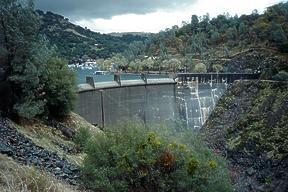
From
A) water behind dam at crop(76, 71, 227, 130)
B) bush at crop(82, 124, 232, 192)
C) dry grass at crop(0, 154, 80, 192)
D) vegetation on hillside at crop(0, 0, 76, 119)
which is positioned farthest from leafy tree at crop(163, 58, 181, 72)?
dry grass at crop(0, 154, 80, 192)

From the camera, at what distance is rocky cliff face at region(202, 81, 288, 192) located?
92.4 ft

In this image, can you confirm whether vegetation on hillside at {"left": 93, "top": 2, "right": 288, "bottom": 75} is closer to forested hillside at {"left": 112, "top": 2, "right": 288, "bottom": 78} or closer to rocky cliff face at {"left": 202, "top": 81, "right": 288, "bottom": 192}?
forested hillside at {"left": 112, "top": 2, "right": 288, "bottom": 78}

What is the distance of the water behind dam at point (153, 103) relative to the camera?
31.6 m

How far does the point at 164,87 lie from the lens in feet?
135

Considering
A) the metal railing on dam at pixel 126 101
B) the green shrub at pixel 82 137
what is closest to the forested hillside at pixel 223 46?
the metal railing on dam at pixel 126 101

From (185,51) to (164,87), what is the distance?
52337 millimetres

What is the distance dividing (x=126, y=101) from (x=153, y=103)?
3906 millimetres

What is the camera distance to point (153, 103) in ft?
126

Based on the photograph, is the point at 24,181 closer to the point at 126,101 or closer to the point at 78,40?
the point at 126,101

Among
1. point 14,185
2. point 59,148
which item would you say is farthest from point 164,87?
point 14,185

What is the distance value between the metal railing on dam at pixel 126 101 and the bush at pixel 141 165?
17.0m

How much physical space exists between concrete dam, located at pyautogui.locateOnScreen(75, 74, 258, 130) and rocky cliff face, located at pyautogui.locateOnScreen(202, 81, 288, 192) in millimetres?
2435

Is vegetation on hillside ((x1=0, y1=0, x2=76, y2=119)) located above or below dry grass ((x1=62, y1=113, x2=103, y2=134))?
above

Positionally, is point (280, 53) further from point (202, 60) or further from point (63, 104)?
point (63, 104)
